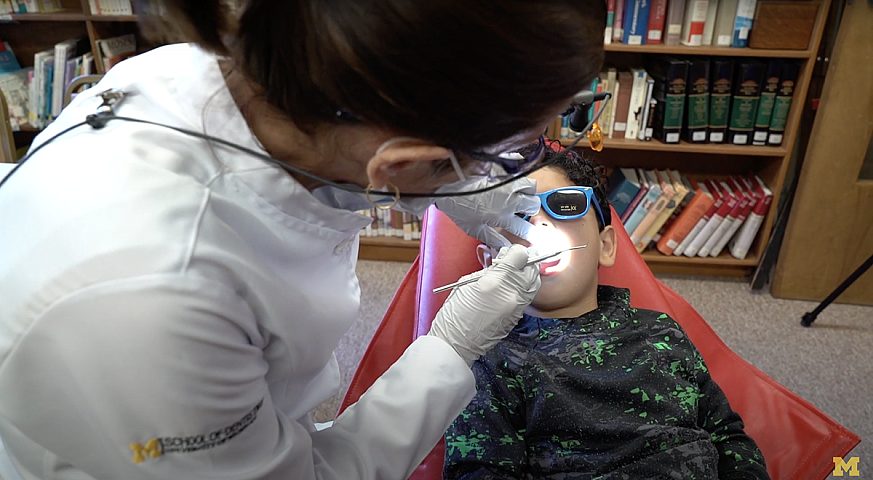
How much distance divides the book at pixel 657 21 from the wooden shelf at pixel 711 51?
0.18 feet

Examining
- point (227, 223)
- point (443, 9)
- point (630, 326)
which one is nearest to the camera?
point (443, 9)

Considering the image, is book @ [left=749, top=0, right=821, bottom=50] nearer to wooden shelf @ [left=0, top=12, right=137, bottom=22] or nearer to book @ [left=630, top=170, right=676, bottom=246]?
book @ [left=630, top=170, right=676, bottom=246]

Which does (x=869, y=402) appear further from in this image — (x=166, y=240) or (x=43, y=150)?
(x=43, y=150)

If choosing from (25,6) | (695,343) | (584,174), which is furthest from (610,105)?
(25,6)

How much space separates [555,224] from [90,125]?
1.02 metres

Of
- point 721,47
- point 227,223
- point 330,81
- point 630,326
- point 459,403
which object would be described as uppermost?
point 330,81

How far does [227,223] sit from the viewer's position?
0.69 meters

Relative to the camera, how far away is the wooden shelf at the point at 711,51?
7.13ft

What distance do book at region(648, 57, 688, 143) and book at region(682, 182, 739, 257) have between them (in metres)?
0.39

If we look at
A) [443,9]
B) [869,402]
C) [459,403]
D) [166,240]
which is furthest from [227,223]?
[869,402]

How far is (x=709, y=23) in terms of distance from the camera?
225cm

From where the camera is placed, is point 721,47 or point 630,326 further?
point 721,47

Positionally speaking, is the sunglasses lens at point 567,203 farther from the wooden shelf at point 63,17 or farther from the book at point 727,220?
the wooden shelf at point 63,17

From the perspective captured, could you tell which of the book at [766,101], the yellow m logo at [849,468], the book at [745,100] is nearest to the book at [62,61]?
the book at [745,100]
